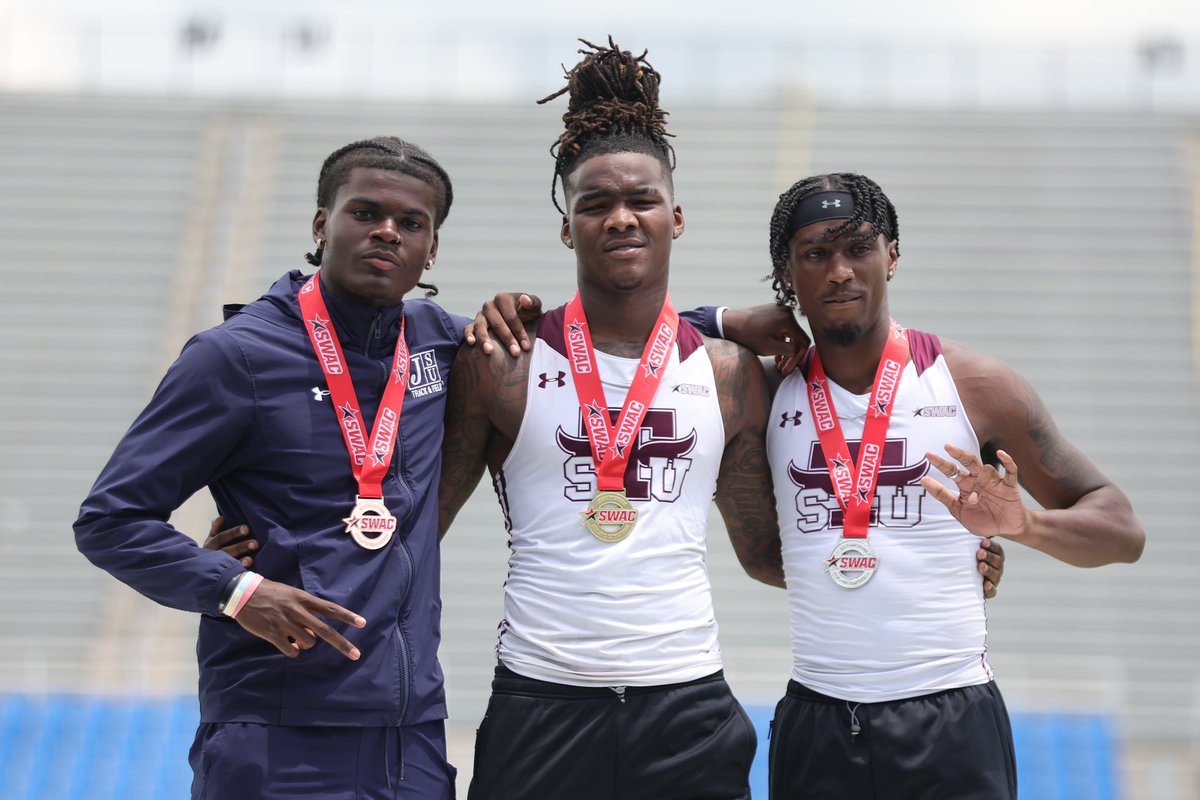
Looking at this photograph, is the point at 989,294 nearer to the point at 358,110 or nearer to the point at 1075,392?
the point at 1075,392

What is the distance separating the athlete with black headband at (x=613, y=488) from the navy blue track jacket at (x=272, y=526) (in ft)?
0.97

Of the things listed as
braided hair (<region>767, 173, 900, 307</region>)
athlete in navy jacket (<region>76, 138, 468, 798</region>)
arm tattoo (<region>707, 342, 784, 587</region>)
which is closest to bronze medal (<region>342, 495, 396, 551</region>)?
athlete in navy jacket (<region>76, 138, 468, 798</region>)

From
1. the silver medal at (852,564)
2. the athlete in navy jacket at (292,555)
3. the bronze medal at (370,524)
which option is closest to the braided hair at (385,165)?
the athlete in navy jacket at (292,555)

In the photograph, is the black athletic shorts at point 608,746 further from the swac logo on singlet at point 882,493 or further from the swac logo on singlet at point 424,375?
the swac logo on singlet at point 424,375

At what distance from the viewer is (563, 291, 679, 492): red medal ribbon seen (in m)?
3.40

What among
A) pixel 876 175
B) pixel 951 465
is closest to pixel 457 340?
pixel 951 465

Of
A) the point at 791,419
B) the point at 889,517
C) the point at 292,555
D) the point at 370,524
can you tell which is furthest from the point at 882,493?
the point at 292,555

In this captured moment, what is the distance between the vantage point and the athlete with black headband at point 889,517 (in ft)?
11.2

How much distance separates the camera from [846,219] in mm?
3662

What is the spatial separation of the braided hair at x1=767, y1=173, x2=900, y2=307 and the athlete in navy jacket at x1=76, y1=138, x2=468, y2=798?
1.14m

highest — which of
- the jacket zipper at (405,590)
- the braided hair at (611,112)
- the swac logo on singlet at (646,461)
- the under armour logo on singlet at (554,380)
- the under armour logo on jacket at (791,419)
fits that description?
the braided hair at (611,112)

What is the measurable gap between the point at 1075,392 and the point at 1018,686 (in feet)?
15.2

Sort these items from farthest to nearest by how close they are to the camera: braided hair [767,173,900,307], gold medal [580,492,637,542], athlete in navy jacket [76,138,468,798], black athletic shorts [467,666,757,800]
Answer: braided hair [767,173,900,307] < gold medal [580,492,637,542] < black athletic shorts [467,666,757,800] < athlete in navy jacket [76,138,468,798]

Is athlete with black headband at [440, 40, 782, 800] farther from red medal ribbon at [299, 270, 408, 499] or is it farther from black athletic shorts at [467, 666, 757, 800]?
red medal ribbon at [299, 270, 408, 499]
